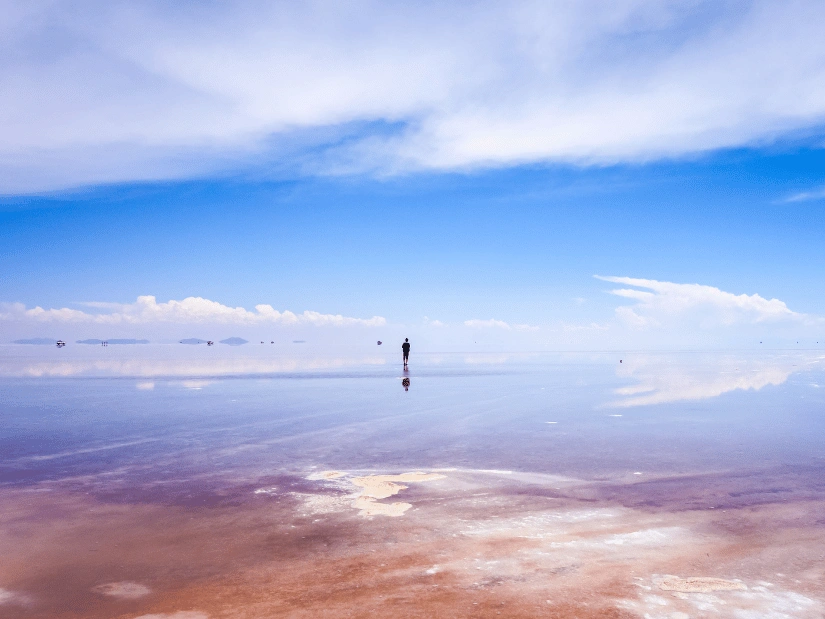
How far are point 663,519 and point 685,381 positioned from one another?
28924mm

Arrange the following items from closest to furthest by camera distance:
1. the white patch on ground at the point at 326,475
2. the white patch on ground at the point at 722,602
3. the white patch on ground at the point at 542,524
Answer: the white patch on ground at the point at 722,602 < the white patch on ground at the point at 542,524 < the white patch on ground at the point at 326,475

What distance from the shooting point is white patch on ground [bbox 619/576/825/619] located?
17.9ft

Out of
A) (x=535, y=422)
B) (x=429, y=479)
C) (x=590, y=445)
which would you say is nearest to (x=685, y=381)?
(x=535, y=422)

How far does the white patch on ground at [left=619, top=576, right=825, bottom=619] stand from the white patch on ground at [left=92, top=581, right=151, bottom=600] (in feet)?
16.3

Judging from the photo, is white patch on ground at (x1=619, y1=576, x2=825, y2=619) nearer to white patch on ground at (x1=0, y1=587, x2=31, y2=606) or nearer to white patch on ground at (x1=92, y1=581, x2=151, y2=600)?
white patch on ground at (x1=92, y1=581, x2=151, y2=600)

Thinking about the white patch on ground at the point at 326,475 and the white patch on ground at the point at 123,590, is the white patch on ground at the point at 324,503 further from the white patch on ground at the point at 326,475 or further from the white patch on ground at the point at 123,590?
Answer: the white patch on ground at the point at 123,590

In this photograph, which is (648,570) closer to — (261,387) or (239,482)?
(239,482)

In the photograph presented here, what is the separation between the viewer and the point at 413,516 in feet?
28.1

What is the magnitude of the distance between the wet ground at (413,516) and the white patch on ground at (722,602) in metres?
0.03

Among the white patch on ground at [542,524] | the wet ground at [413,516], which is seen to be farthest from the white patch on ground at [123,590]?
the white patch on ground at [542,524]

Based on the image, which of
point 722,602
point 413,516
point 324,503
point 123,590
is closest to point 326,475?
point 324,503

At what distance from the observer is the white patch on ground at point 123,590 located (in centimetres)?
601

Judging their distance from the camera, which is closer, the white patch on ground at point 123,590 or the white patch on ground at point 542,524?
the white patch on ground at point 123,590

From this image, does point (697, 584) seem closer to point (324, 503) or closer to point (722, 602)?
point (722, 602)
